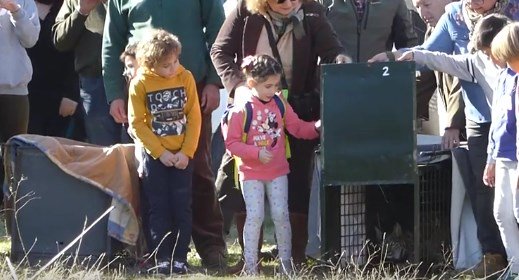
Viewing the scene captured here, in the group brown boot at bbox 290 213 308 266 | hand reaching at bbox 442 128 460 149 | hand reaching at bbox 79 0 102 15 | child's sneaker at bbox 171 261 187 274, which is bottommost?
child's sneaker at bbox 171 261 187 274

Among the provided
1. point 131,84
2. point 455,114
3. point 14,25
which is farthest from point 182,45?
point 455,114

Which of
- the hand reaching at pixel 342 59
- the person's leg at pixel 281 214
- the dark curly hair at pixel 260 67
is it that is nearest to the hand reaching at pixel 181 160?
the person's leg at pixel 281 214

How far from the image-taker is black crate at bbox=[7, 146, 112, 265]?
299 inches

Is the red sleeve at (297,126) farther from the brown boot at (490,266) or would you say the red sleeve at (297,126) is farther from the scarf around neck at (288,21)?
the brown boot at (490,266)

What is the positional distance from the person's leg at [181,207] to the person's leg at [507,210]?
5.98 feet

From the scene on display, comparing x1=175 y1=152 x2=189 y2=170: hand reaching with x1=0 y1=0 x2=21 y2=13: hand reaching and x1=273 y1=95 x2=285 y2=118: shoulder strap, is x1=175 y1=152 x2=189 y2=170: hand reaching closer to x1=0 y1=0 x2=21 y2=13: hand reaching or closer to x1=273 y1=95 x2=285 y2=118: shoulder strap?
x1=273 y1=95 x2=285 y2=118: shoulder strap

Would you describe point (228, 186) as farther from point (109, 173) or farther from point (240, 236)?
point (109, 173)

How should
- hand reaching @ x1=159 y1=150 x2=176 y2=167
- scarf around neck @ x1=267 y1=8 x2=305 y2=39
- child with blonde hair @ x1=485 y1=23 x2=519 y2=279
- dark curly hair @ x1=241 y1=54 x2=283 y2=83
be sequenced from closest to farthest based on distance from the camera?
1. child with blonde hair @ x1=485 y1=23 x2=519 y2=279
2. dark curly hair @ x1=241 y1=54 x2=283 y2=83
3. hand reaching @ x1=159 y1=150 x2=176 y2=167
4. scarf around neck @ x1=267 y1=8 x2=305 y2=39

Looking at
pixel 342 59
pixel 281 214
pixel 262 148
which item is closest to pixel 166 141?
pixel 262 148

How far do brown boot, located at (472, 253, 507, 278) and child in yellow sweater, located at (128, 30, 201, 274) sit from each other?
173cm

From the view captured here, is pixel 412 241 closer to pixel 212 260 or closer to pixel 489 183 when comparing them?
pixel 489 183

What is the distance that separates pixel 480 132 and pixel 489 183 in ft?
1.26

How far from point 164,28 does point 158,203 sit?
3.76ft

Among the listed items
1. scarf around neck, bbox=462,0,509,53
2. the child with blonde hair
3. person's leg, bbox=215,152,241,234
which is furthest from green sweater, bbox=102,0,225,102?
the child with blonde hair
